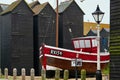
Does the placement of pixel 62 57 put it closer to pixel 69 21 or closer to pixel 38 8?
pixel 69 21

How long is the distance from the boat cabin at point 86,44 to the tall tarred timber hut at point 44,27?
9.00 meters


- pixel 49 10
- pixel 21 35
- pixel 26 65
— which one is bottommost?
pixel 26 65

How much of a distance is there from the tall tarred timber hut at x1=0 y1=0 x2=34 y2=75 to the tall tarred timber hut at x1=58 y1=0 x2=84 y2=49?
14.2 ft

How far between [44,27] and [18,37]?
3.70 metres

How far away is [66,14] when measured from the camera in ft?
161

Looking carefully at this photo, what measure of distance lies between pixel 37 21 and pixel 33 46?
3250 mm

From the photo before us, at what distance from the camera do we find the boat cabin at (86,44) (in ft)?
124

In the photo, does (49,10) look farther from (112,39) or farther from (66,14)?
(112,39)

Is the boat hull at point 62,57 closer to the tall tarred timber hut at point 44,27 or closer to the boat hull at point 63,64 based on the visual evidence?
the boat hull at point 63,64

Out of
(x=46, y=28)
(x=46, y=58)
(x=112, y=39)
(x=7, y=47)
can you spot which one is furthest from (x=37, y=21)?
(x=112, y=39)

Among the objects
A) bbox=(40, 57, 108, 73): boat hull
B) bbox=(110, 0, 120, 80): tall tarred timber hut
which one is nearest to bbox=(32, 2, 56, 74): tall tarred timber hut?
bbox=(40, 57, 108, 73): boat hull

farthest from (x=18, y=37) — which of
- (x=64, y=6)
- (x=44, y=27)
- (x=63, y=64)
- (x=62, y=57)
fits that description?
(x=62, y=57)

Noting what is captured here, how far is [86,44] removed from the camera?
3831cm

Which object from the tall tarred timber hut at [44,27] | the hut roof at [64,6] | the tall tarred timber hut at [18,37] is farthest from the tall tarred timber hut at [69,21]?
the tall tarred timber hut at [18,37]
